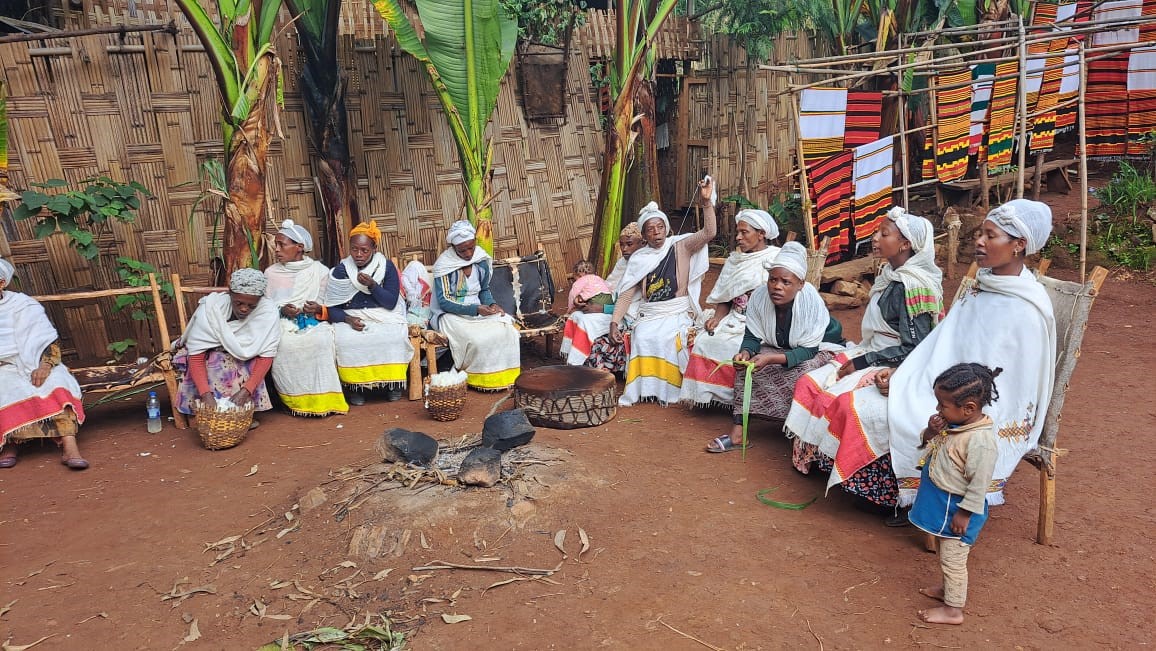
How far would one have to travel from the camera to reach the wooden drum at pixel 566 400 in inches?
212

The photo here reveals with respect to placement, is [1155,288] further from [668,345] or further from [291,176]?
[291,176]

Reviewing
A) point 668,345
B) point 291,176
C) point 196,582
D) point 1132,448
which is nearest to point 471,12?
point 291,176

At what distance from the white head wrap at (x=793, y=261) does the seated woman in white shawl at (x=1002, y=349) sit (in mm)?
991

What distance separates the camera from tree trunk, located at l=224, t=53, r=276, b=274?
19.3 feet

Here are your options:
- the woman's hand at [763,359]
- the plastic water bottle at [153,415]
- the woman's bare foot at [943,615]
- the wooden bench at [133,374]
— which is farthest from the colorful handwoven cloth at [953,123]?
the plastic water bottle at [153,415]

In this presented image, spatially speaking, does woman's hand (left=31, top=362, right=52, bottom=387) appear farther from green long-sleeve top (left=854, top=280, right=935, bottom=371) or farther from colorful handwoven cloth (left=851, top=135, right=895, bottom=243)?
colorful handwoven cloth (left=851, top=135, right=895, bottom=243)

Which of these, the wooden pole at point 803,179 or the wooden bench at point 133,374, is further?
the wooden pole at point 803,179

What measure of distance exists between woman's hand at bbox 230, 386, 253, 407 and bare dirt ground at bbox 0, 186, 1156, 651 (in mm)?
375

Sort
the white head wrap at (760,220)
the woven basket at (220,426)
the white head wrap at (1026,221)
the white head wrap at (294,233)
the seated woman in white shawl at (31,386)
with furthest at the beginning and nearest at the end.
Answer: the white head wrap at (294,233) < the white head wrap at (760,220) < the woven basket at (220,426) < the seated woman in white shawl at (31,386) < the white head wrap at (1026,221)

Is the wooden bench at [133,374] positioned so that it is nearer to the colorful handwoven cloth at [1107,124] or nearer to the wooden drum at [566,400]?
the wooden drum at [566,400]

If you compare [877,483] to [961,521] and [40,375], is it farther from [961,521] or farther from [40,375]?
[40,375]

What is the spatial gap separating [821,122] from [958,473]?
531 centimetres

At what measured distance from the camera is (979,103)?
355 inches

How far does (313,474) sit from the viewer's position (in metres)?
4.78
